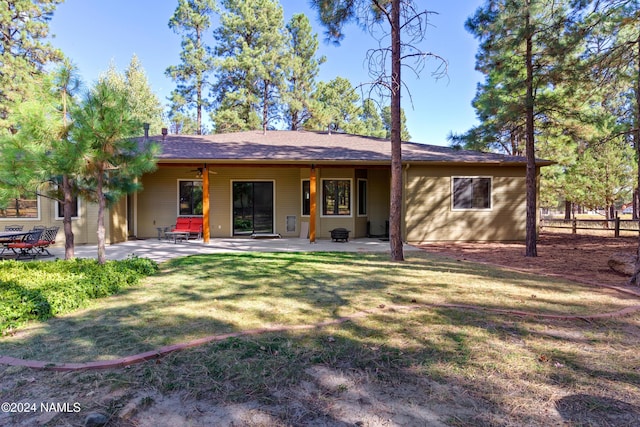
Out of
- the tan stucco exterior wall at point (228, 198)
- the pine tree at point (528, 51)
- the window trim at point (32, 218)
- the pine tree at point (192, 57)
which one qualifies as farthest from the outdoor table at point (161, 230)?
the pine tree at point (192, 57)

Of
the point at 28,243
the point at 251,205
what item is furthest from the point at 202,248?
the point at 28,243

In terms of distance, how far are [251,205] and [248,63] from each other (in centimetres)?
1438

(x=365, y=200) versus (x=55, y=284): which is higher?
(x=365, y=200)

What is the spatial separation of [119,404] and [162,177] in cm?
1174

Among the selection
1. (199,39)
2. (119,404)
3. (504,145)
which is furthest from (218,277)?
(199,39)

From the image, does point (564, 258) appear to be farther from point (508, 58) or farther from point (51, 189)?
point (51, 189)

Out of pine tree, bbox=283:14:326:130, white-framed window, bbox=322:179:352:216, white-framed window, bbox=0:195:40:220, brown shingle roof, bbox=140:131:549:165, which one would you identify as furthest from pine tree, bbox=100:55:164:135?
white-framed window, bbox=322:179:352:216

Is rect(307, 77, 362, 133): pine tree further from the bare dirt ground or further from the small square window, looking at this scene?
the bare dirt ground

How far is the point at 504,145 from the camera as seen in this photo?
20.5 meters

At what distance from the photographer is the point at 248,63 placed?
2338 cm

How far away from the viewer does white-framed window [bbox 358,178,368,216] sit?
1311cm

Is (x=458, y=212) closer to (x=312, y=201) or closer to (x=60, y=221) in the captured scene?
(x=312, y=201)

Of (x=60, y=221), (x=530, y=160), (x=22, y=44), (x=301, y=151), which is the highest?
(x=22, y=44)

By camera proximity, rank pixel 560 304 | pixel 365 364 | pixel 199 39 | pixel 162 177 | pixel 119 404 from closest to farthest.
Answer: pixel 119 404 < pixel 365 364 < pixel 560 304 < pixel 162 177 < pixel 199 39
